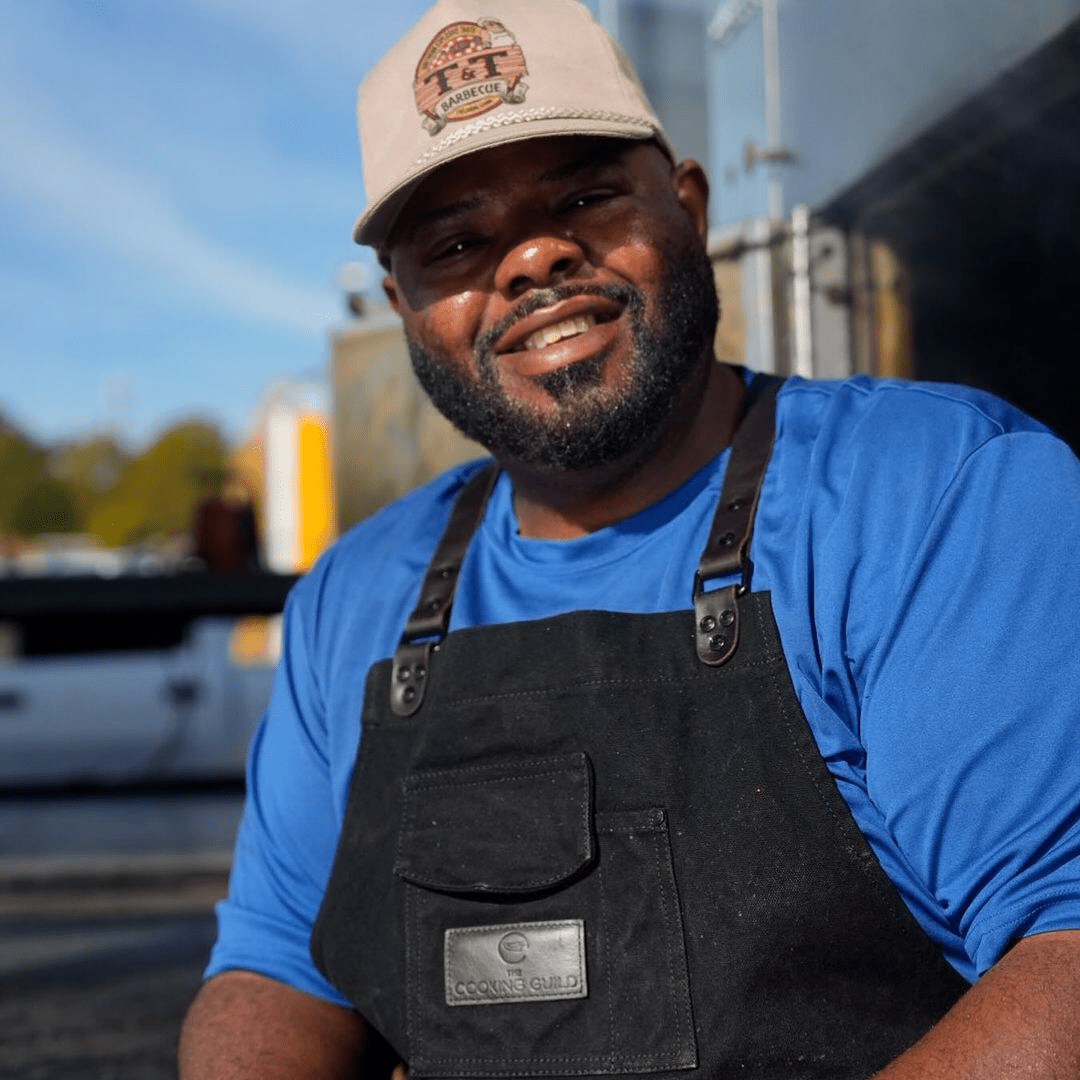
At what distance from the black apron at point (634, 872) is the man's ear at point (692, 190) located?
1.18 feet

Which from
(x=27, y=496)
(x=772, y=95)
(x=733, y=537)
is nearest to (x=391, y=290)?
(x=733, y=537)

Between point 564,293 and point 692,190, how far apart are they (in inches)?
10.4

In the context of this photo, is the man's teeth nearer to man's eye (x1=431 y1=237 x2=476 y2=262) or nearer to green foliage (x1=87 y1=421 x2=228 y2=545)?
man's eye (x1=431 y1=237 x2=476 y2=262)

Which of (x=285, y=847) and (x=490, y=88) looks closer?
(x=490, y=88)

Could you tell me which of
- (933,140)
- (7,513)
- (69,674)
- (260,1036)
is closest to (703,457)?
(260,1036)

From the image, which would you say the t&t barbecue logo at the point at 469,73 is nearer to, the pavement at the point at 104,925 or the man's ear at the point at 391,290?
the man's ear at the point at 391,290

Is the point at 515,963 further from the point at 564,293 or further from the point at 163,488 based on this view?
the point at 163,488

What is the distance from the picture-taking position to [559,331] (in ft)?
4.92

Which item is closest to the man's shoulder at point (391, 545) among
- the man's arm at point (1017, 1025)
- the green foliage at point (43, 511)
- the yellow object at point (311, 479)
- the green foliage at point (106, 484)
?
the man's arm at point (1017, 1025)

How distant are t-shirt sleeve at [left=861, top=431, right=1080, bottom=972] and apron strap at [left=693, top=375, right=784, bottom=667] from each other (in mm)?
137

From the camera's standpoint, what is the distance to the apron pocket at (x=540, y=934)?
1206 millimetres

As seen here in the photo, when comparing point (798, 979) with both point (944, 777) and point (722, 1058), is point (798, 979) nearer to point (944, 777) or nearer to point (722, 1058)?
point (722, 1058)

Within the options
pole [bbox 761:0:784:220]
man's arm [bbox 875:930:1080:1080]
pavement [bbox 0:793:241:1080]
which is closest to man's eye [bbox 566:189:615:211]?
man's arm [bbox 875:930:1080:1080]

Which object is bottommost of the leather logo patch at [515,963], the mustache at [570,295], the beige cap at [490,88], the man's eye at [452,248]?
the leather logo patch at [515,963]
